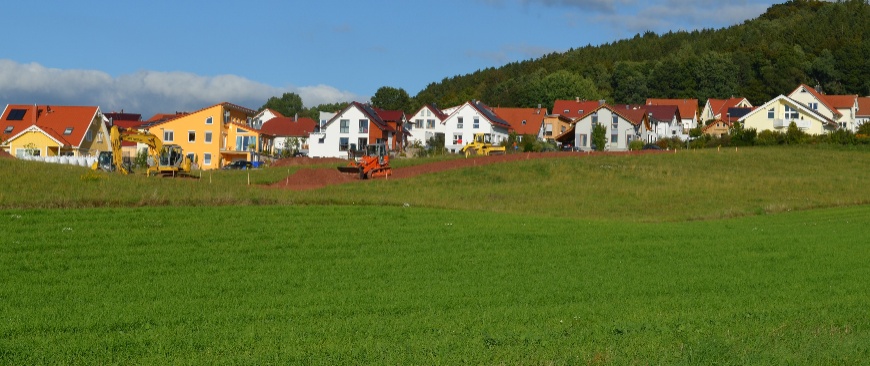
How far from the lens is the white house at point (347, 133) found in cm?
9850

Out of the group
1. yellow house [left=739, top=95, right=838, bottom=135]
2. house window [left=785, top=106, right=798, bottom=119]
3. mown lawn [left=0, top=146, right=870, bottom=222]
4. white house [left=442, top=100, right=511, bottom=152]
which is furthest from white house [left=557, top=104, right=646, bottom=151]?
mown lawn [left=0, top=146, right=870, bottom=222]

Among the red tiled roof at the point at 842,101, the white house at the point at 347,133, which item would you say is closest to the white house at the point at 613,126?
the white house at the point at 347,133

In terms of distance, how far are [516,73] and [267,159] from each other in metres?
106

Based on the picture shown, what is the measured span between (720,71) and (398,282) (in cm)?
14709

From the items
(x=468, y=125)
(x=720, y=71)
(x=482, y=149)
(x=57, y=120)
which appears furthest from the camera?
(x=720, y=71)

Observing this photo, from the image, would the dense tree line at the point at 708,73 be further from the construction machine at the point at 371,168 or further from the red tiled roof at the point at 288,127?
the construction machine at the point at 371,168

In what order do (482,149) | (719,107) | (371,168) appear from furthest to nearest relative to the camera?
(719,107), (482,149), (371,168)

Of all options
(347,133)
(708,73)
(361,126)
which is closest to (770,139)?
(361,126)

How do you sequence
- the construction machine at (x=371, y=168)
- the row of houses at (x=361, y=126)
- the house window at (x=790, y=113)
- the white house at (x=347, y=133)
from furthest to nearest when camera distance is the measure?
1. the house window at (x=790, y=113)
2. the white house at (x=347, y=133)
3. the row of houses at (x=361, y=126)
4. the construction machine at (x=371, y=168)

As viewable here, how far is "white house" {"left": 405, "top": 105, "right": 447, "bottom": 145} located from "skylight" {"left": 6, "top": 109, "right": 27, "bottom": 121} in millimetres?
44039

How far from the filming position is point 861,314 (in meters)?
16.3

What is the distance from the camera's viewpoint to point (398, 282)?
19344mm

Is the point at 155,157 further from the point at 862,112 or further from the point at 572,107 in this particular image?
the point at 862,112

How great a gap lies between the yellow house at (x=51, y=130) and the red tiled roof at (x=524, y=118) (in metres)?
51.8
